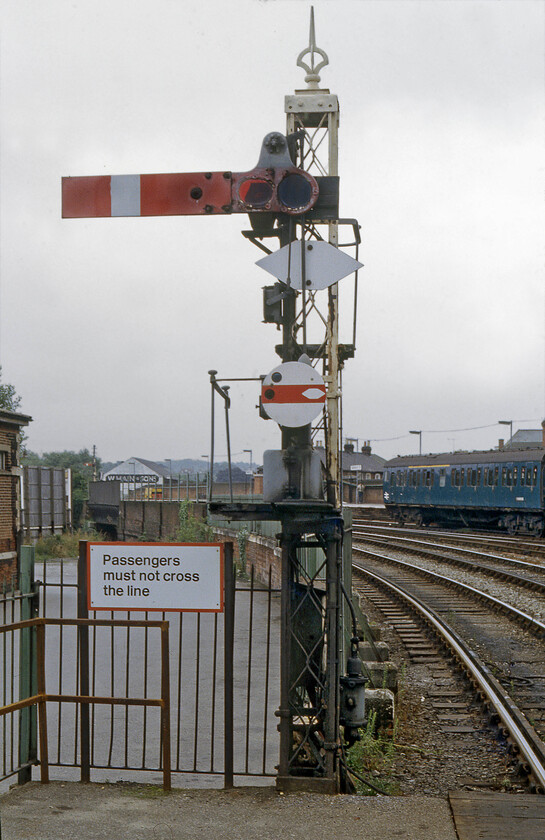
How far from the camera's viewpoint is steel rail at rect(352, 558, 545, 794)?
7328 mm

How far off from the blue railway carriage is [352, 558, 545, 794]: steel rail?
1867cm

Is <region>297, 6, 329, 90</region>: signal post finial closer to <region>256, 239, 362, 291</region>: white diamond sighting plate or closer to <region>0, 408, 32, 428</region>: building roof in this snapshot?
<region>256, 239, 362, 291</region>: white diamond sighting plate

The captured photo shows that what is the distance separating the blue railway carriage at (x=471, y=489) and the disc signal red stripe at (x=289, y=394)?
2699 centimetres

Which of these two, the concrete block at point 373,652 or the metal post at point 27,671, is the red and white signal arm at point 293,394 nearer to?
the metal post at point 27,671

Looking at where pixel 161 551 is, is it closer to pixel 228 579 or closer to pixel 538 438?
pixel 228 579

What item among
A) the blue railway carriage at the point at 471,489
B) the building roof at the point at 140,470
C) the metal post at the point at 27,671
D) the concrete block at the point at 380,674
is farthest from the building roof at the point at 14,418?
the building roof at the point at 140,470

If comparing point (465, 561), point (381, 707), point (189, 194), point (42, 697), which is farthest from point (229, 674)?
point (465, 561)

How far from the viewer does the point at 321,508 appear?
5895 mm

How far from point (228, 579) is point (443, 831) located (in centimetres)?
206

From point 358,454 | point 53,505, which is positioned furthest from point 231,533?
point 358,454

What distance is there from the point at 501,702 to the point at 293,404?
16.5ft

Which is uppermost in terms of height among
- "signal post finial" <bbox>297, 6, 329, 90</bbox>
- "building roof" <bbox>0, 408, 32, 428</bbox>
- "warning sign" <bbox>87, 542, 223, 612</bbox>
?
"signal post finial" <bbox>297, 6, 329, 90</bbox>

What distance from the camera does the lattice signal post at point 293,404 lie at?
5.96 m

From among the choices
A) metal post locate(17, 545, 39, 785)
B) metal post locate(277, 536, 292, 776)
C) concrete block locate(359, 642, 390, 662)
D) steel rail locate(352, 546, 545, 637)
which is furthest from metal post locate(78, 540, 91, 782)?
steel rail locate(352, 546, 545, 637)
